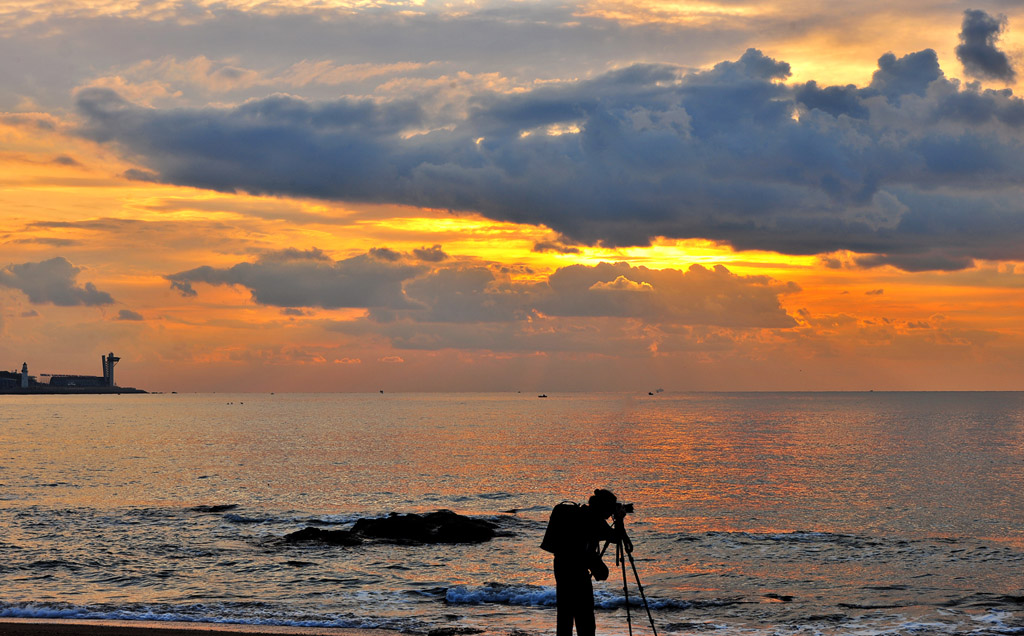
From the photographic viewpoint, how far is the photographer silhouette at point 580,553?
13461 mm

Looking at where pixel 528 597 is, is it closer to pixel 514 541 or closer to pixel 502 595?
pixel 502 595

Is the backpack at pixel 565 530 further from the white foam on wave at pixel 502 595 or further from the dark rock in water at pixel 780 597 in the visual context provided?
the dark rock in water at pixel 780 597

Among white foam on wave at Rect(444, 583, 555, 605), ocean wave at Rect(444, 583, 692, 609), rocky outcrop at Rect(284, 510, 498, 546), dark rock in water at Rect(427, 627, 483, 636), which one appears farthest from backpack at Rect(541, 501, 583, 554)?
rocky outcrop at Rect(284, 510, 498, 546)

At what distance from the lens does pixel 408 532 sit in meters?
34.0

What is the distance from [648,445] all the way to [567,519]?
79.7m

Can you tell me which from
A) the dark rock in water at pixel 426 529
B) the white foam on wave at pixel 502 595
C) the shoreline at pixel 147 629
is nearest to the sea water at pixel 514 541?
the white foam on wave at pixel 502 595

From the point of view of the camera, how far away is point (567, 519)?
13578 millimetres

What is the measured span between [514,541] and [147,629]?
1746cm

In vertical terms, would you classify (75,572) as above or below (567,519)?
below

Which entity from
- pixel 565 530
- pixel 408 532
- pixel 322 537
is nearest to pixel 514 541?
pixel 408 532

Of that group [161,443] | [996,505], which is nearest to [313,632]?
[996,505]

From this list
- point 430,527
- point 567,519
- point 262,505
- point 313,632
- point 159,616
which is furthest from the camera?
point 262,505

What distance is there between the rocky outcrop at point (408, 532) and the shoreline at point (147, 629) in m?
13.0

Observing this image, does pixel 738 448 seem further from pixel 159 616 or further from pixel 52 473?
pixel 159 616
